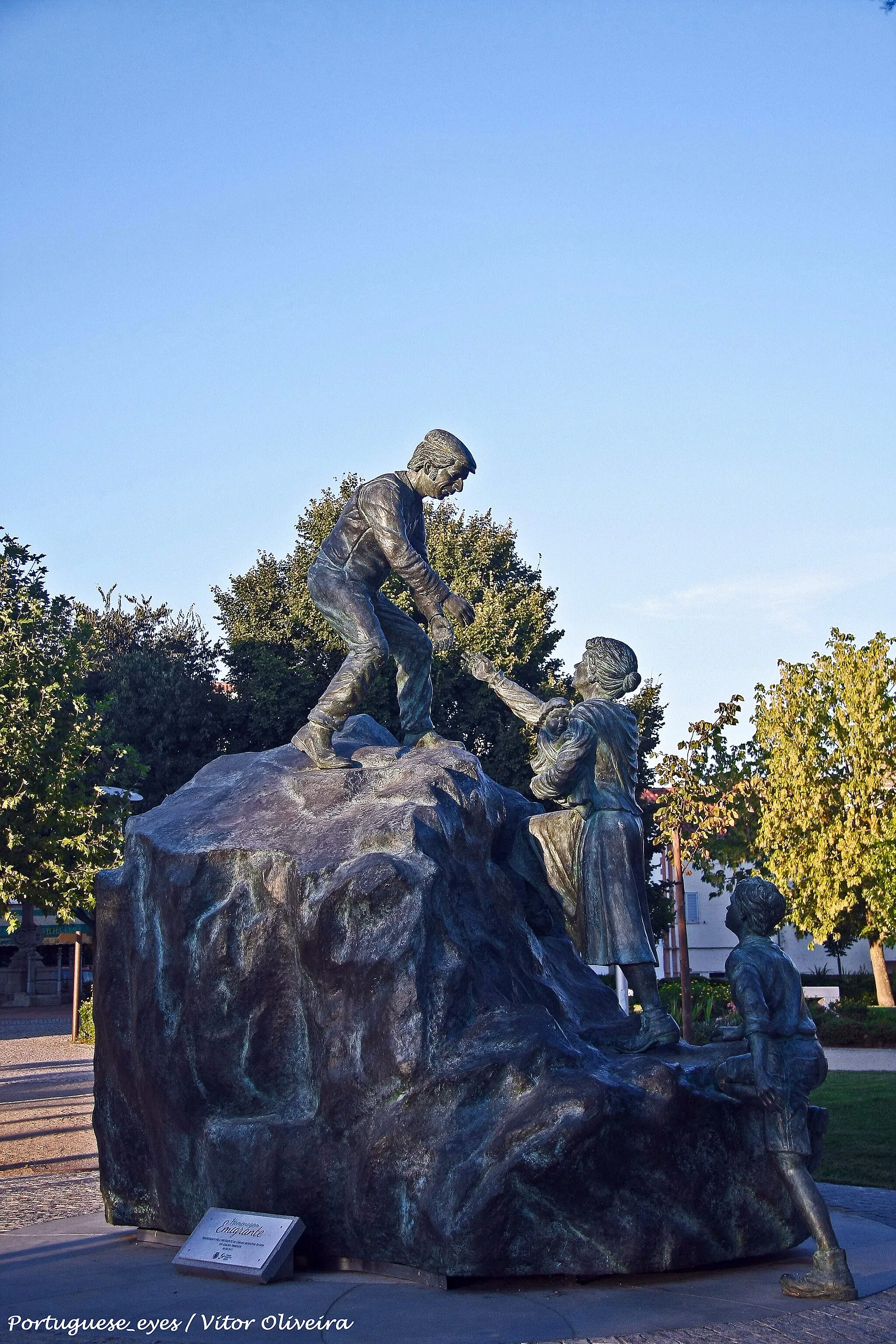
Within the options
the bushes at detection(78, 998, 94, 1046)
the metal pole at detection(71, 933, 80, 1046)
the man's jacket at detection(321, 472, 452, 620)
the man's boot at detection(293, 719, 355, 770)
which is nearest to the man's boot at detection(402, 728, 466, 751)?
the man's boot at detection(293, 719, 355, 770)

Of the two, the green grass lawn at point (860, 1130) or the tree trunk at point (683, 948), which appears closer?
the green grass lawn at point (860, 1130)

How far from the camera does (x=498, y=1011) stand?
6.64 meters

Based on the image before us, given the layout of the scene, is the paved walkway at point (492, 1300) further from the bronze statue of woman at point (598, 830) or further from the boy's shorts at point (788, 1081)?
the bronze statue of woman at point (598, 830)

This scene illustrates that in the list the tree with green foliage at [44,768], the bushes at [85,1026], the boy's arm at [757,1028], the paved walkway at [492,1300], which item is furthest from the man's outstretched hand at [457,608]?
the bushes at [85,1026]

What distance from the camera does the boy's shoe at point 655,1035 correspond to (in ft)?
25.2

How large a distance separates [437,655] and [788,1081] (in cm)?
2369

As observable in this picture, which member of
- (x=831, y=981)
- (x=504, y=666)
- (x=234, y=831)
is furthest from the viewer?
(x=831, y=981)

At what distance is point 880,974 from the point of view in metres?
33.8

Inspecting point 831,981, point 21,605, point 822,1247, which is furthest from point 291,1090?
point 831,981

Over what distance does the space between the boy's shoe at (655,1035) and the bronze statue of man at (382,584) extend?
2355 mm

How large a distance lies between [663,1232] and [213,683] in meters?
30.1

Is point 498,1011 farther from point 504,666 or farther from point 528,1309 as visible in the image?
point 504,666

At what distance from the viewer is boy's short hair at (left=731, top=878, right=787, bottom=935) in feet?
22.7

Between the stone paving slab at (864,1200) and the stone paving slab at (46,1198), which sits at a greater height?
the stone paving slab at (46,1198)
